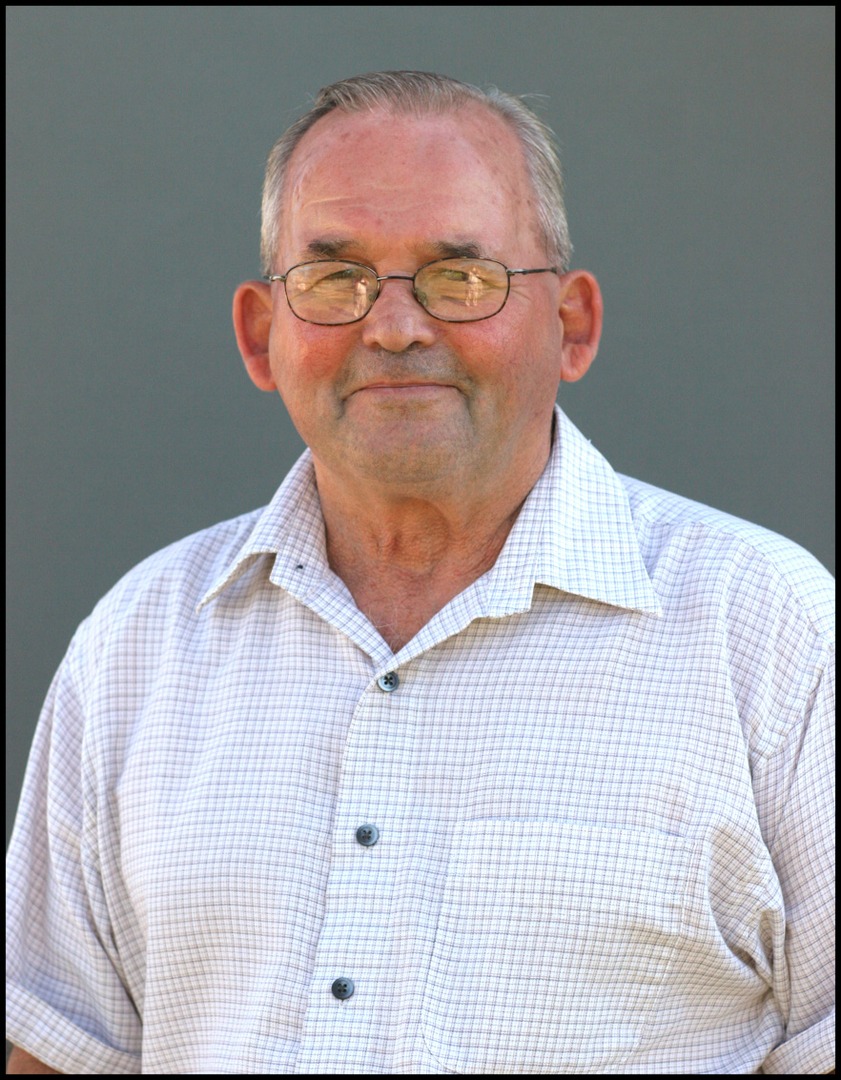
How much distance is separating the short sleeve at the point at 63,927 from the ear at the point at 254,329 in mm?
571

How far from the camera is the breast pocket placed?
1830 millimetres

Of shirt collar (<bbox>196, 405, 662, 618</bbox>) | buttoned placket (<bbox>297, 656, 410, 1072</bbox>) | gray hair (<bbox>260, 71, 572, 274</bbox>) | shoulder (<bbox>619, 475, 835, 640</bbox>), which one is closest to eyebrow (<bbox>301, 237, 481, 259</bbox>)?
gray hair (<bbox>260, 71, 572, 274</bbox>)

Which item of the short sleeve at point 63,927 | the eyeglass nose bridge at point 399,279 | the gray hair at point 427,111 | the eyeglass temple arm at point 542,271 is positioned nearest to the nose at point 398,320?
the eyeglass nose bridge at point 399,279

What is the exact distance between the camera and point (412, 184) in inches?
78.6

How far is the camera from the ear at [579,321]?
7.22 feet

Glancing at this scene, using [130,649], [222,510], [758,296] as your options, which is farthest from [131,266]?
[758,296]

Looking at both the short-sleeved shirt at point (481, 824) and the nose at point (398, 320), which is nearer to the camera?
the short-sleeved shirt at point (481, 824)

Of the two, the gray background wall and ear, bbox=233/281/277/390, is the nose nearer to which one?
ear, bbox=233/281/277/390

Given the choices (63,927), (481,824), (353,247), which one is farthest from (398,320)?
(63,927)

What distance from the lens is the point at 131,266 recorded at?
3.06 metres

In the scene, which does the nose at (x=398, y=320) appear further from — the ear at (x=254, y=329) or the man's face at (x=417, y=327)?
the ear at (x=254, y=329)

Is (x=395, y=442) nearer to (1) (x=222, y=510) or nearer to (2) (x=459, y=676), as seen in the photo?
(2) (x=459, y=676)

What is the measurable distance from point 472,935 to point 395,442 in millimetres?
676

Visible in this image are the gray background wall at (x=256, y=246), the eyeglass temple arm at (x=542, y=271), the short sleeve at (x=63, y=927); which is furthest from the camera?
the gray background wall at (x=256, y=246)
